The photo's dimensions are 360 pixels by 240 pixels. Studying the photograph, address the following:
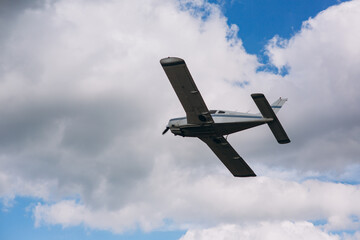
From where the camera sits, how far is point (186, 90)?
31531 millimetres

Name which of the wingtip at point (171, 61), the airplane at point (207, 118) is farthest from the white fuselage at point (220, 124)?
the wingtip at point (171, 61)

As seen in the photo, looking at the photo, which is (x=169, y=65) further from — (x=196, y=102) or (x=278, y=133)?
(x=278, y=133)

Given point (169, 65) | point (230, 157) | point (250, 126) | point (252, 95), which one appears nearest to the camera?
point (169, 65)

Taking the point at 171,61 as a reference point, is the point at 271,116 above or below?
below

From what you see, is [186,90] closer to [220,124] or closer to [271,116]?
[220,124]

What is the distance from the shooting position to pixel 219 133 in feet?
118

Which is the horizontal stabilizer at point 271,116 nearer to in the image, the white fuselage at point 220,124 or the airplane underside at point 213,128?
the white fuselage at point 220,124

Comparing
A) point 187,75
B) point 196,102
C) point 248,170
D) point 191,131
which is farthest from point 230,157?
point 187,75

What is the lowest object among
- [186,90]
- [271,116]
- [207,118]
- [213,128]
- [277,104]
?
[271,116]

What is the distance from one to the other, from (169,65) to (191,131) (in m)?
7.12

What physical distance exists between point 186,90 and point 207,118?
3.46m

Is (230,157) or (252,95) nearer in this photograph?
(252,95)

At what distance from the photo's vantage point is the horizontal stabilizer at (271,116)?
105 feet

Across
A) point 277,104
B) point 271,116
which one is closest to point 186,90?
point 271,116
